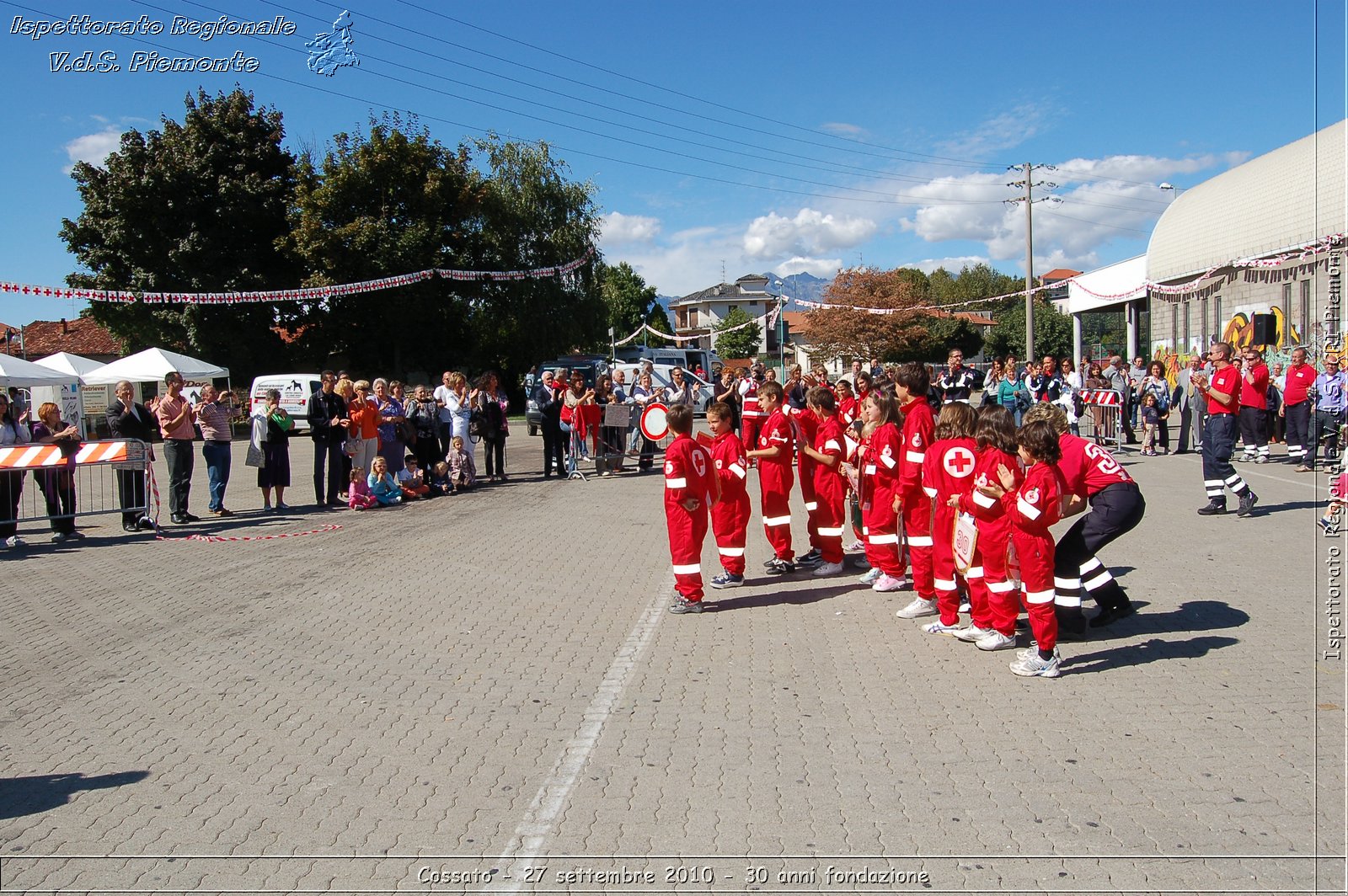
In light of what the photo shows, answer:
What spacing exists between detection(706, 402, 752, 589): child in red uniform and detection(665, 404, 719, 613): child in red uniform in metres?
0.53

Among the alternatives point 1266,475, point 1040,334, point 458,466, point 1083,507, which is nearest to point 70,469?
point 458,466

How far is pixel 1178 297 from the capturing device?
31.4 meters

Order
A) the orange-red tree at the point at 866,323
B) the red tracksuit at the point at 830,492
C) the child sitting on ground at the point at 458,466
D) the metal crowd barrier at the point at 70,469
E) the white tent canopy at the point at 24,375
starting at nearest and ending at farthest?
the red tracksuit at the point at 830,492
the metal crowd barrier at the point at 70,469
the child sitting on ground at the point at 458,466
the white tent canopy at the point at 24,375
the orange-red tree at the point at 866,323

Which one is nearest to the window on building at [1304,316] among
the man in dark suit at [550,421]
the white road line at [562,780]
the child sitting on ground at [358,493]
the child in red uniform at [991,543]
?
the man in dark suit at [550,421]

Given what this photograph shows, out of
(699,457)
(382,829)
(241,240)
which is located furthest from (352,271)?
(382,829)

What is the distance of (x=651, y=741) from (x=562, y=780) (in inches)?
24.2

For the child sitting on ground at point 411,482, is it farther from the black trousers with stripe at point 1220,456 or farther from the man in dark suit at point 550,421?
the black trousers with stripe at point 1220,456

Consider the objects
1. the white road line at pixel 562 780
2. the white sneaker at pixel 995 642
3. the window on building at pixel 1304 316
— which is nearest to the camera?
the white road line at pixel 562 780

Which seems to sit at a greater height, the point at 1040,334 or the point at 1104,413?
the point at 1040,334

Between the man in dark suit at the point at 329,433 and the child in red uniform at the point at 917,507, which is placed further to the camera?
the man in dark suit at the point at 329,433

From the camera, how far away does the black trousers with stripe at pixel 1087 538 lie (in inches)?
250

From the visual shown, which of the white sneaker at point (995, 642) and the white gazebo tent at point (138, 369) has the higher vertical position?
the white gazebo tent at point (138, 369)

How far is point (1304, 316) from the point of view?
2416cm

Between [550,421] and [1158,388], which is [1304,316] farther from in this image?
[550,421]
